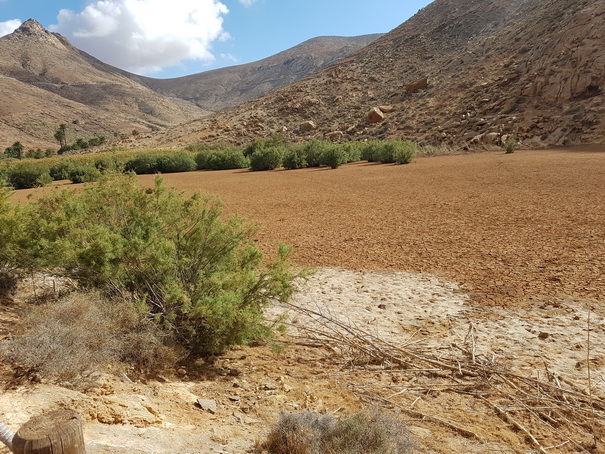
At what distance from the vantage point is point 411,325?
5.50 m

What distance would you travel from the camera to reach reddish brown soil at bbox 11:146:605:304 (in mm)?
6934

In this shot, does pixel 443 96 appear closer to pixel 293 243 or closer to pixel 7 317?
pixel 293 243

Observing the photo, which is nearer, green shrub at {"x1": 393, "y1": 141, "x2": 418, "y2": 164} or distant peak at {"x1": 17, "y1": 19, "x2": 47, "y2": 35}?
green shrub at {"x1": 393, "y1": 141, "x2": 418, "y2": 164}

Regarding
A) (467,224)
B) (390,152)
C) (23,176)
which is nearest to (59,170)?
(23,176)

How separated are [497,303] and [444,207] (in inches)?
274

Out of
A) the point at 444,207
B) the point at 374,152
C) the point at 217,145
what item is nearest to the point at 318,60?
the point at 217,145

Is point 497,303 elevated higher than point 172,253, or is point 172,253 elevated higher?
point 172,253

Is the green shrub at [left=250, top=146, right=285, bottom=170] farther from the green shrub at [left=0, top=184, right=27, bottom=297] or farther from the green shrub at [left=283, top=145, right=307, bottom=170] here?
the green shrub at [left=0, top=184, right=27, bottom=297]

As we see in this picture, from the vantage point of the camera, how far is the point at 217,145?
1912 inches

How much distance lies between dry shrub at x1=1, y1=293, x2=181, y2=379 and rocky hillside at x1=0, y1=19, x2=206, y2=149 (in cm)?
8050

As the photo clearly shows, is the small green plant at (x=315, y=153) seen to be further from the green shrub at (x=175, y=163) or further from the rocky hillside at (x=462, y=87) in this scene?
the rocky hillside at (x=462, y=87)

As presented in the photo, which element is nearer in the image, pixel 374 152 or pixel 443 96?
pixel 374 152

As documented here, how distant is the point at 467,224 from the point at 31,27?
14969 cm

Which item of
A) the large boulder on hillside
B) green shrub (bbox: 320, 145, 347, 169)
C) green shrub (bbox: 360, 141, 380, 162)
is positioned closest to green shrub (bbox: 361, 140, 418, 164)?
green shrub (bbox: 360, 141, 380, 162)
